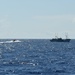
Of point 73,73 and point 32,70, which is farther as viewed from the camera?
point 32,70

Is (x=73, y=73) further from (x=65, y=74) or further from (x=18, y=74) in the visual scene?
(x=18, y=74)

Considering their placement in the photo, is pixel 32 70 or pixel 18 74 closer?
pixel 18 74

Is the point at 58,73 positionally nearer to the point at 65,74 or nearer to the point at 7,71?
the point at 65,74

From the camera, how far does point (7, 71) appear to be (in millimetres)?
68938

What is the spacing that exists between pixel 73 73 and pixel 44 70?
6.77m

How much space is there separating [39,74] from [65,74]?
145 inches

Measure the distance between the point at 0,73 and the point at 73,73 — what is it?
34.2 ft

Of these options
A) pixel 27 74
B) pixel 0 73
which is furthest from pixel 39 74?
pixel 0 73

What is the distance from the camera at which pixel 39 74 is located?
64.7m

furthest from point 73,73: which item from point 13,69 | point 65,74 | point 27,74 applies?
point 13,69

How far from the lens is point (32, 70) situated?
7075 centimetres

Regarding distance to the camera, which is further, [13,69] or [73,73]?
[13,69]

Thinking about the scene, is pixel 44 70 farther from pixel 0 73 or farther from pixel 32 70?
pixel 0 73

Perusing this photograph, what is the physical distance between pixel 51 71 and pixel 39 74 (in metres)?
4.68
